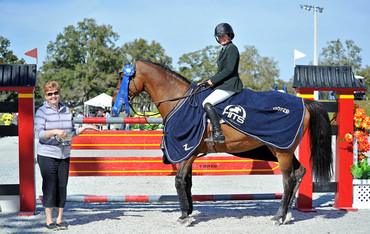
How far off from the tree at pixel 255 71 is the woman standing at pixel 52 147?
43.0 m

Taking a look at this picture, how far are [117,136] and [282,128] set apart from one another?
2584 mm

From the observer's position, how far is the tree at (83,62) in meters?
57.4

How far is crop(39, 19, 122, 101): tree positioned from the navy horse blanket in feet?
171

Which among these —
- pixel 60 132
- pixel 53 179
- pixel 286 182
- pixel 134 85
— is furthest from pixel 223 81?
pixel 53 179

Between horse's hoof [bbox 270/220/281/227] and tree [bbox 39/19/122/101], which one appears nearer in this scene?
horse's hoof [bbox 270/220/281/227]

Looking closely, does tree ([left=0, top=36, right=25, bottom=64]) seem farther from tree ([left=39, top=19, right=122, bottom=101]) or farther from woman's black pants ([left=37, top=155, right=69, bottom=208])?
woman's black pants ([left=37, top=155, right=69, bottom=208])

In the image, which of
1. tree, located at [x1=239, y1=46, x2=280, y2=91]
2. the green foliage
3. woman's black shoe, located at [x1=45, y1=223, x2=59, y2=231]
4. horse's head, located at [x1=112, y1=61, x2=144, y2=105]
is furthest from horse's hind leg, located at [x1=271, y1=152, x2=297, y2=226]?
tree, located at [x1=239, y1=46, x2=280, y2=91]

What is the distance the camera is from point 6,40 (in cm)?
4616

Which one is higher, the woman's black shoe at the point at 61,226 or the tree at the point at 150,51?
the tree at the point at 150,51

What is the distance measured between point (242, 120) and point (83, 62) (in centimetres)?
5967


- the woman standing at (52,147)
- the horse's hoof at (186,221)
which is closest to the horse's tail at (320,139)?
the horse's hoof at (186,221)

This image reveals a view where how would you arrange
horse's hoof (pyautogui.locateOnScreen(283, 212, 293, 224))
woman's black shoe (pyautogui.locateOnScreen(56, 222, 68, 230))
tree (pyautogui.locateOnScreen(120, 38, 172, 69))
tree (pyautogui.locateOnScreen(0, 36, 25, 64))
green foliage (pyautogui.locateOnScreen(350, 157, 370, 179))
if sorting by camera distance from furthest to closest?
tree (pyautogui.locateOnScreen(120, 38, 172, 69)) → tree (pyautogui.locateOnScreen(0, 36, 25, 64)) → green foliage (pyautogui.locateOnScreen(350, 157, 370, 179)) → horse's hoof (pyautogui.locateOnScreen(283, 212, 293, 224)) → woman's black shoe (pyautogui.locateOnScreen(56, 222, 68, 230))

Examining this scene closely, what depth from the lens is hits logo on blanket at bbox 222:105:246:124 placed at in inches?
214

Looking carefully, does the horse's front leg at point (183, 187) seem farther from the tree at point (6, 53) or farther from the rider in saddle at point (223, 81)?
the tree at point (6, 53)
